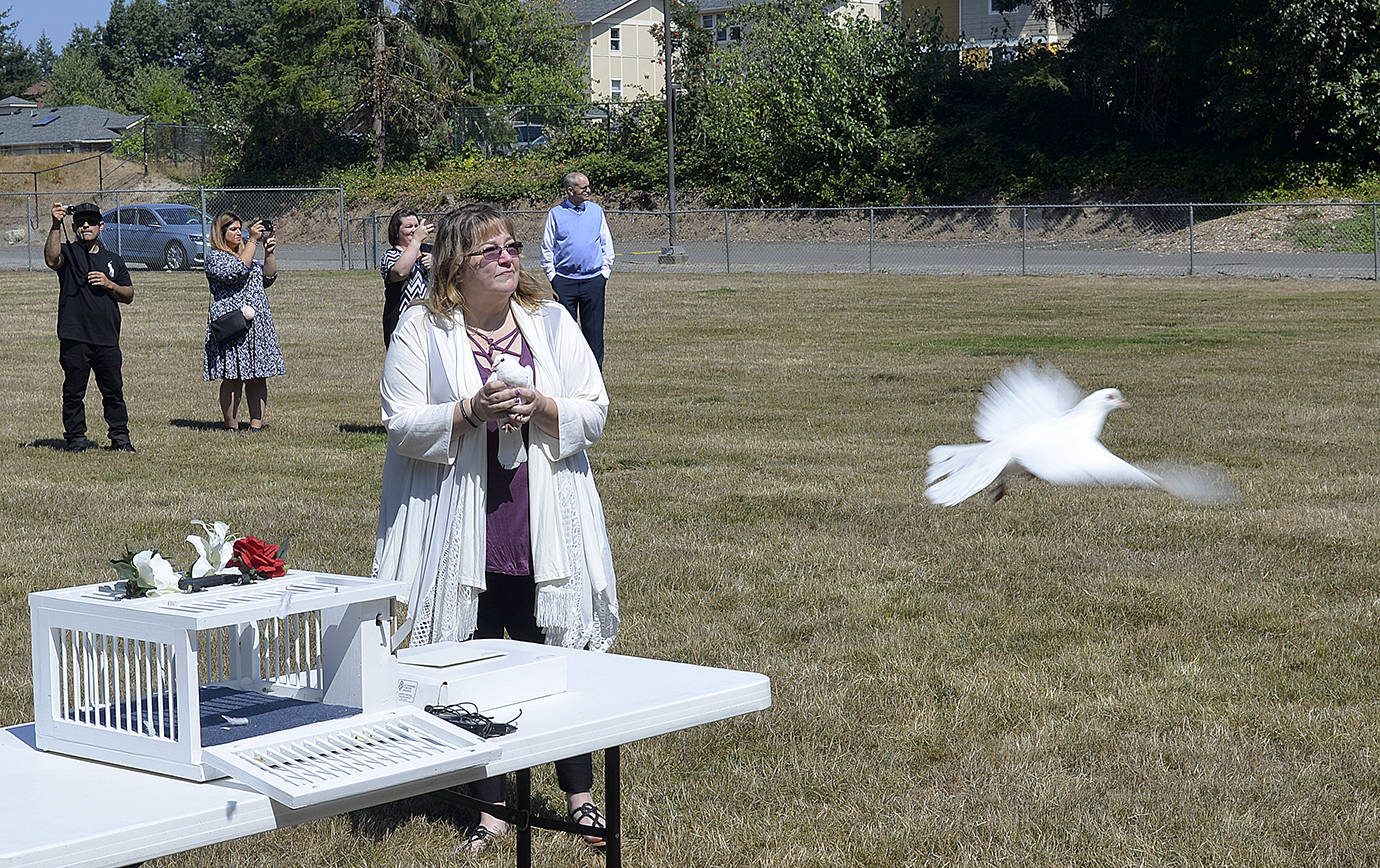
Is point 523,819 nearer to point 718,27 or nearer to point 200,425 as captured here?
point 200,425

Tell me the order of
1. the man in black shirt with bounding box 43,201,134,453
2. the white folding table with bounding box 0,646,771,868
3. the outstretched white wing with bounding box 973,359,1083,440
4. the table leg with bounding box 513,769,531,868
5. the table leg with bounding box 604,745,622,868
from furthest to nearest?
the man in black shirt with bounding box 43,201,134,453 → the outstretched white wing with bounding box 973,359,1083,440 → the table leg with bounding box 513,769,531,868 → the table leg with bounding box 604,745,622,868 → the white folding table with bounding box 0,646,771,868

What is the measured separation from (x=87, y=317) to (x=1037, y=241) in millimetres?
28903

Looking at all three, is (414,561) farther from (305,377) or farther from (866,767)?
(305,377)

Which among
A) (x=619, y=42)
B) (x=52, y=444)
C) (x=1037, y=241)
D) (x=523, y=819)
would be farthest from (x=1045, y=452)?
(x=619, y=42)

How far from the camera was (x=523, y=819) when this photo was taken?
3695 millimetres

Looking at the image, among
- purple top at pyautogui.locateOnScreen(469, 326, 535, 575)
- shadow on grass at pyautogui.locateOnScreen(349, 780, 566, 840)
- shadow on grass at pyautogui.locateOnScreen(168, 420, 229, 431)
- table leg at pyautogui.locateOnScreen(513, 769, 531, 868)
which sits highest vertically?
purple top at pyautogui.locateOnScreen(469, 326, 535, 575)

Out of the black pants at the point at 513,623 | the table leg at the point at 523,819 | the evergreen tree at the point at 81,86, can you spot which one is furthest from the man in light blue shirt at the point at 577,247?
the evergreen tree at the point at 81,86

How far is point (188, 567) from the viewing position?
305 cm

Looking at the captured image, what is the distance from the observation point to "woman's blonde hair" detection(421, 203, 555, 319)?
401cm

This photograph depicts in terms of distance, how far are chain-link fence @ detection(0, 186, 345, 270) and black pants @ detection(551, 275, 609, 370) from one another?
39.4ft

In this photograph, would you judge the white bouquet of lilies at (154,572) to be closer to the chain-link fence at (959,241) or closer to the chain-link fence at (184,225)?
the chain-link fence at (184,225)

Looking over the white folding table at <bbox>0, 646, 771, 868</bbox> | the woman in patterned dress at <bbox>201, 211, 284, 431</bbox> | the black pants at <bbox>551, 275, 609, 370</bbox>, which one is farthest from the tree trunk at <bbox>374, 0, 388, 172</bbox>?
the white folding table at <bbox>0, 646, 771, 868</bbox>

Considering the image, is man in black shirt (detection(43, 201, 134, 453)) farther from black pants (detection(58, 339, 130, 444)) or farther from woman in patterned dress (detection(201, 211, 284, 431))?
woman in patterned dress (detection(201, 211, 284, 431))

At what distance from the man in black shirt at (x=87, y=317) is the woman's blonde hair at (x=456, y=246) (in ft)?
23.6
